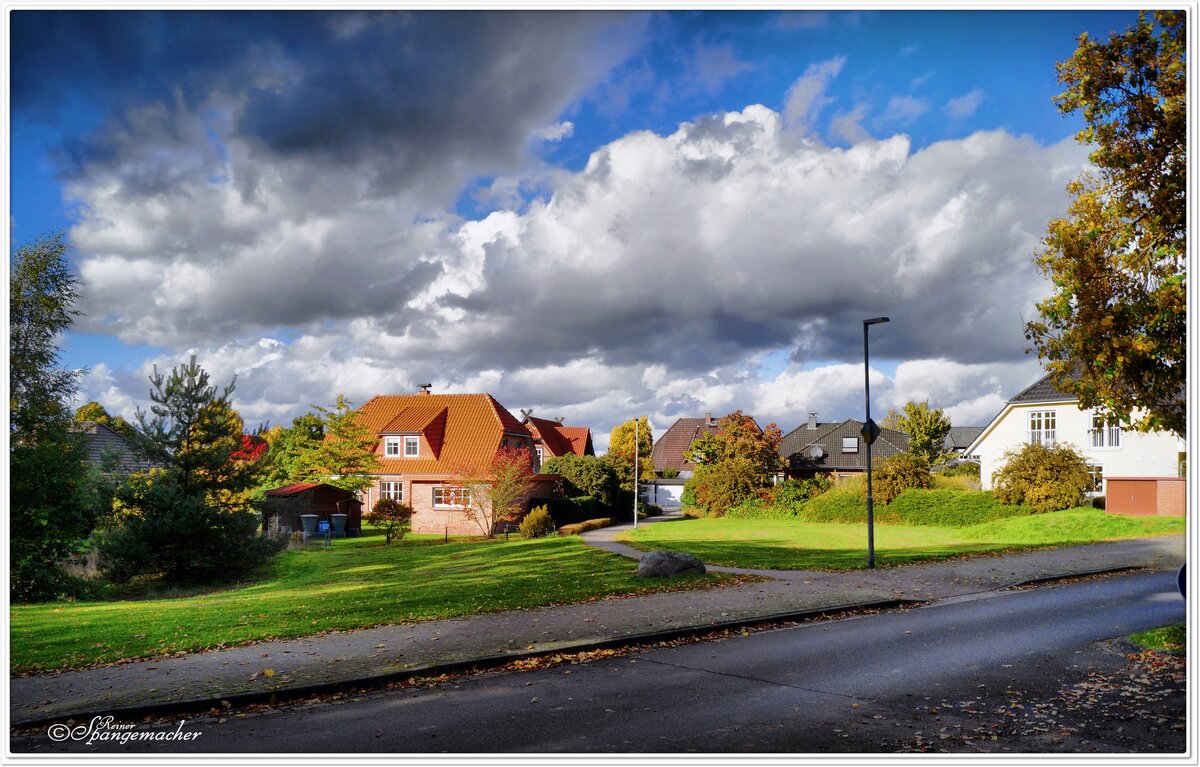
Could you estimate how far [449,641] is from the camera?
10602mm

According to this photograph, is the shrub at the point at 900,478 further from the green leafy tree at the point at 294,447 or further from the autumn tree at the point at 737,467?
the green leafy tree at the point at 294,447

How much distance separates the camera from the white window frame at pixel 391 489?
4241cm

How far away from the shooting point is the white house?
39.8 m

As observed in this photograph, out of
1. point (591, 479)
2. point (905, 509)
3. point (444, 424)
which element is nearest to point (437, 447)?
point (444, 424)

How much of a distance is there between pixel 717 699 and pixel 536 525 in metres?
26.7

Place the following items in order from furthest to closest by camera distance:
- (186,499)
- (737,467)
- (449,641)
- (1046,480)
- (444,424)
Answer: (737,467), (444,424), (1046,480), (186,499), (449,641)

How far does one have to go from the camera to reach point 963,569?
19531 millimetres

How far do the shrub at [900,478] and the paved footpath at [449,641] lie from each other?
953 inches

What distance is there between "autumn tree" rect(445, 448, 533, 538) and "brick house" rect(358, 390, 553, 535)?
1.32 meters

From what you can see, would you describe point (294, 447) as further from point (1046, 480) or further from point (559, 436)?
point (1046, 480)
